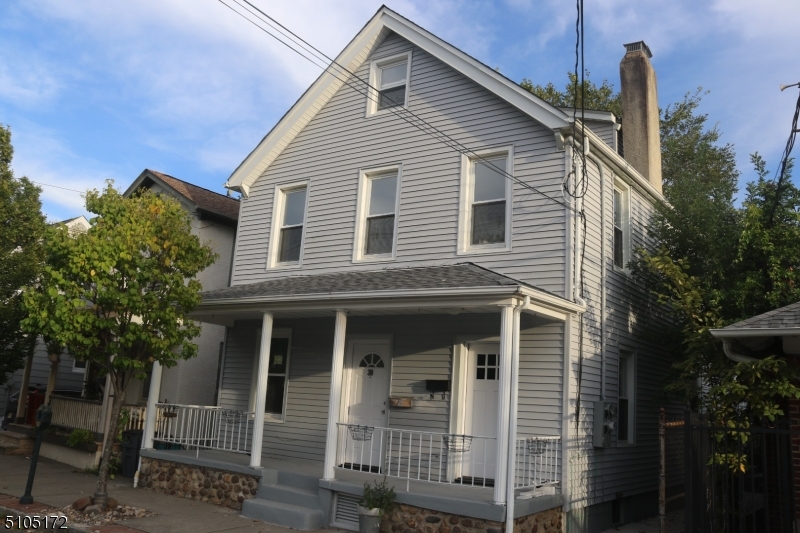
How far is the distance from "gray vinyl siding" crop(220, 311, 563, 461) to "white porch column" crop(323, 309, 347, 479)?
161 cm

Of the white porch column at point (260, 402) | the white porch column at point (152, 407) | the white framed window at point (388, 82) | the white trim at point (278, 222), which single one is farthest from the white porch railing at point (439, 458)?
the white framed window at point (388, 82)

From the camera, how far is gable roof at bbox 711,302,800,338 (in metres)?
7.36

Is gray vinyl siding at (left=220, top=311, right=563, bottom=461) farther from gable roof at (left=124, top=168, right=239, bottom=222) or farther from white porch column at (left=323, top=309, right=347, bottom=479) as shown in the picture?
gable roof at (left=124, top=168, right=239, bottom=222)

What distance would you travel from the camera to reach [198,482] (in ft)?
36.2

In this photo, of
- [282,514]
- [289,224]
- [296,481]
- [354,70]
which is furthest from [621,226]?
[282,514]

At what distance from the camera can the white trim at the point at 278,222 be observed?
13359 millimetres

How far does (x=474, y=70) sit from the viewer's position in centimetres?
1148

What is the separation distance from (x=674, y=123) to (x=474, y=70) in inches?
654

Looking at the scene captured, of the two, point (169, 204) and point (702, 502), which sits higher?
point (169, 204)

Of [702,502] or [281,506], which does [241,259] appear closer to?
[281,506]

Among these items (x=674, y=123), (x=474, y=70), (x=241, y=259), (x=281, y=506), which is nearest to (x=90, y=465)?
(x=241, y=259)

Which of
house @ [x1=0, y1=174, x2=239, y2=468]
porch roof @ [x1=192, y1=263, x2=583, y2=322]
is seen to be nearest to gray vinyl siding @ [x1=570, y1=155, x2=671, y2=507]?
porch roof @ [x1=192, y1=263, x2=583, y2=322]

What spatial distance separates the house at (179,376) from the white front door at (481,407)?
7043 millimetres

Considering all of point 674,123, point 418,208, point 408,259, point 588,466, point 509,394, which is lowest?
point 588,466
